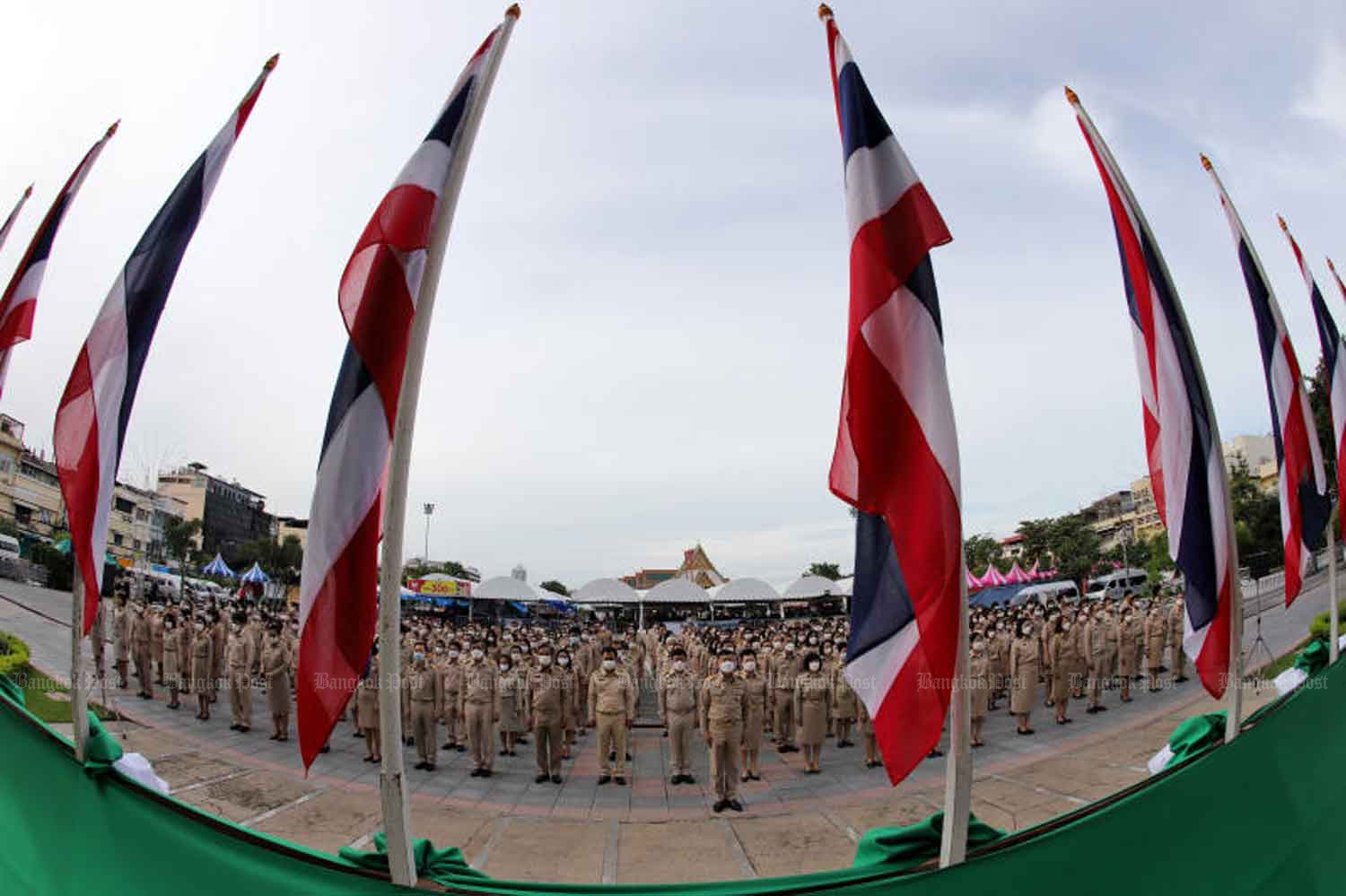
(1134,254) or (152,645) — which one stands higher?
(1134,254)

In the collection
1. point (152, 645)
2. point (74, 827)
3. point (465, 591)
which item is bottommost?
point (465, 591)

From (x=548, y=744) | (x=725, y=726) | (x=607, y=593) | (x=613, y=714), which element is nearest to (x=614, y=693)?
(x=613, y=714)

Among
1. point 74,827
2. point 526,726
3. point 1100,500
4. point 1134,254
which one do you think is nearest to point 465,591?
point 526,726

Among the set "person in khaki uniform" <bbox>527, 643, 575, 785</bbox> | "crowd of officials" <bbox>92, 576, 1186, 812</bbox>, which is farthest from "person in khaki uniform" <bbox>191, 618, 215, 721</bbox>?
"person in khaki uniform" <bbox>527, 643, 575, 785</bbox>

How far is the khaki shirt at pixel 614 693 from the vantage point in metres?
6.98

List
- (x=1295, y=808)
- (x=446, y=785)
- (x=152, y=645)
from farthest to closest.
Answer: (x=152, y=645), (x=446, y=785), (x=1295, y=808)

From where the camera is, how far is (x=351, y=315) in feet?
6.60

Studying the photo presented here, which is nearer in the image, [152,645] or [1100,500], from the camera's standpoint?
[152,645]

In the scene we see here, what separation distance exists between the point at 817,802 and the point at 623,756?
238 cm

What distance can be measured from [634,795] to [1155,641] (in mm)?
9869

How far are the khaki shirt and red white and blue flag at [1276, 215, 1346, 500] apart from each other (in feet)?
22.0

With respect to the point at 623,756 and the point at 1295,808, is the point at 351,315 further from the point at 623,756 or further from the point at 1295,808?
the point at 623,756

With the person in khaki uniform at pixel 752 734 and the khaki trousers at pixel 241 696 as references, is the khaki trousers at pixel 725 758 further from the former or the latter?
the khaki trousers at pixel 241 696

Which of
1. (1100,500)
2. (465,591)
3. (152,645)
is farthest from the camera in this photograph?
(1100,500)
